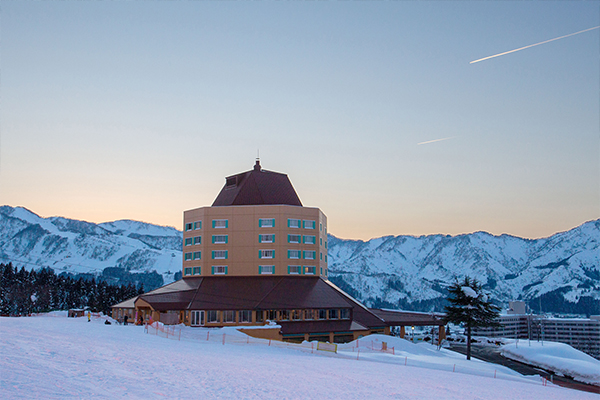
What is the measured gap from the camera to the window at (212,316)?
253 feet

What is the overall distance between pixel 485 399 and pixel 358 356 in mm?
20356

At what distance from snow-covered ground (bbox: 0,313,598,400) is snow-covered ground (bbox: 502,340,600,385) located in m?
48.9

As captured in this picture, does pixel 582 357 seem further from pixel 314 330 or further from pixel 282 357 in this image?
pixel 282 357

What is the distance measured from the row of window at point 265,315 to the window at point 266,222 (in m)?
17.4

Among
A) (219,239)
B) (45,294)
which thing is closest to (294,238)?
(219,239)

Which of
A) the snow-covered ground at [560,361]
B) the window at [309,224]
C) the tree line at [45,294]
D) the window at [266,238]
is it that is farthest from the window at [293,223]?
the tree line at [45,294]

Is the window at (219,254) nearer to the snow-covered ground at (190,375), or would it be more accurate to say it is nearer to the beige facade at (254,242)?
the beige facade at (254,242)

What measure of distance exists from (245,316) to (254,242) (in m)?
16.6

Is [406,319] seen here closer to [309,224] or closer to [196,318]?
[309,224]

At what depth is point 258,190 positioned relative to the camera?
99.1 m

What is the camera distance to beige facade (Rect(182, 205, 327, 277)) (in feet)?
300

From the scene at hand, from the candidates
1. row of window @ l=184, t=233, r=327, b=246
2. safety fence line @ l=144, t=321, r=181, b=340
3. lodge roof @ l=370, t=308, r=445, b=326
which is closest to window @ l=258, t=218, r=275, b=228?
row of window @ l=184, t=233, r=327, b=246

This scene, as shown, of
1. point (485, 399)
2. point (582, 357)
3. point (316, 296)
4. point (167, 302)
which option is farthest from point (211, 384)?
point (582, 357)

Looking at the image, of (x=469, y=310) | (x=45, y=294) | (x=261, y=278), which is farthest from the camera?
(x=45, y=294)
